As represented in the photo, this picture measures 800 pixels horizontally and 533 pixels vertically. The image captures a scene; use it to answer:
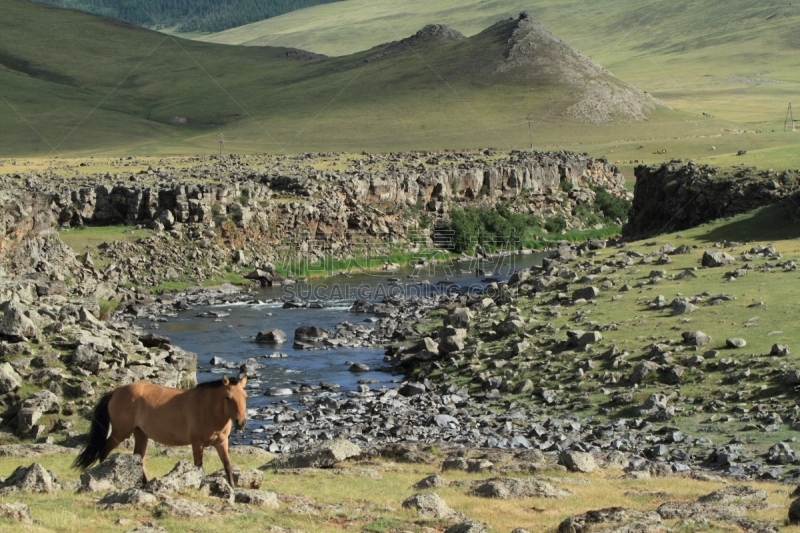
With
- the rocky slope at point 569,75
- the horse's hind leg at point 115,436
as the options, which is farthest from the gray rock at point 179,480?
the rocky slope at point 569,75

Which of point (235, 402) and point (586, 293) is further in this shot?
point (586, 293)

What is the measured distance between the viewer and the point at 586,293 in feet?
136

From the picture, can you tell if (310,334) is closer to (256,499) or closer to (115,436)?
(115,436)

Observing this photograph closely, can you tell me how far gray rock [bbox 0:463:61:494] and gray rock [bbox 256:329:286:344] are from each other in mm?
26277

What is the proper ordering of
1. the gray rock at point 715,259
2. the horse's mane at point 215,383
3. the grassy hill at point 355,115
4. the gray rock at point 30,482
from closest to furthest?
the gray rock at point 30,482, the horse's mane at point 215,383, the gray rock at point 715,259, the grassy hill at point 355,115

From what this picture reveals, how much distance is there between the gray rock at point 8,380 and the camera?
27234 millimetres

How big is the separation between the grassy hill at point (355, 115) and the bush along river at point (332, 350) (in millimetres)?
61134

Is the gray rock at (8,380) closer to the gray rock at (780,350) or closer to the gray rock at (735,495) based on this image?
the gray rock at (735,495)

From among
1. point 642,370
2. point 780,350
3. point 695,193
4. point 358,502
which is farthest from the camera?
point 695,193

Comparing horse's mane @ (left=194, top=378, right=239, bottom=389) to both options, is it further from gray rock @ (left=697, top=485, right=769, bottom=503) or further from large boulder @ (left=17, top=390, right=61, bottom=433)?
large boulder @ (left=17, top=390, right=61, bottom=433)

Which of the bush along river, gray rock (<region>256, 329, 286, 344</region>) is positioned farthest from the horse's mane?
gray rock (<region>256, 329, 286, 344</region>)

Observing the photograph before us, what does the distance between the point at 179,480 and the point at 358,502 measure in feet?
9.86

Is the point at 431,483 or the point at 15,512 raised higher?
the point at 15,512

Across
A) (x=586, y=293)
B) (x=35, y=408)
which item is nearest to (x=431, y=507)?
(x=35, y=408)
